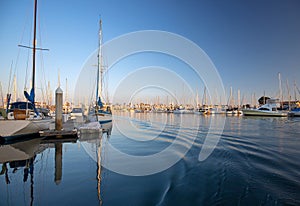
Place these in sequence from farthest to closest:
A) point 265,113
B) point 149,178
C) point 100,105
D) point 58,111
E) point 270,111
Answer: point 265,113
point 270,111
point 100,105
point 58,111
point 149,178

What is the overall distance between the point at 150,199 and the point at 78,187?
2561 millimetres

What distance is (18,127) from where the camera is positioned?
15195 mm

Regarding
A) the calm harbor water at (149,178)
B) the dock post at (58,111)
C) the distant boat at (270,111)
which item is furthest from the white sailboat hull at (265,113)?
the dock post at (58,111)

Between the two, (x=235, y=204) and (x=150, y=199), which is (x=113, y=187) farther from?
(x=235, y=204)

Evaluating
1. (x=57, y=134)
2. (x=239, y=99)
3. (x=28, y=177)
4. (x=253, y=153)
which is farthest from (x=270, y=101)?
(x=28, y=177)

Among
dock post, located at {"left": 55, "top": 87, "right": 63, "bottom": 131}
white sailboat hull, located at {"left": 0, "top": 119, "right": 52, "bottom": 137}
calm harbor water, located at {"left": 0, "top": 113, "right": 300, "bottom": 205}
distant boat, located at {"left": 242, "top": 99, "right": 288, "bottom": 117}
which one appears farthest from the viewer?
distant boat, located at {"left": 242, "top": 99, "right": 288, "bottom": 117}

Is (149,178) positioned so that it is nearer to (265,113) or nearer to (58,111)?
(58,111)

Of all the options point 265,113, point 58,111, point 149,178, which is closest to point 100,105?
point 58,111

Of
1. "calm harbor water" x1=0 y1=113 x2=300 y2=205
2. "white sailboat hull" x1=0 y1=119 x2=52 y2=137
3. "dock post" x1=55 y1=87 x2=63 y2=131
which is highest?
"dock post" x1=55 y1=87 x2=63 y2=131

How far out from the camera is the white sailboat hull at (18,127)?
14.6 m

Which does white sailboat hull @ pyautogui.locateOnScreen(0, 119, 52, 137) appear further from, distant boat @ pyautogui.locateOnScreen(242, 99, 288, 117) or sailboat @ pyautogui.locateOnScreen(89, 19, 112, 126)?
distant boat @ pyautogui.locateOnScreen(242, 99, 288, 117)

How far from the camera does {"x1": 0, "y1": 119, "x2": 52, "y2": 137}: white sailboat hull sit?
48.0 ft

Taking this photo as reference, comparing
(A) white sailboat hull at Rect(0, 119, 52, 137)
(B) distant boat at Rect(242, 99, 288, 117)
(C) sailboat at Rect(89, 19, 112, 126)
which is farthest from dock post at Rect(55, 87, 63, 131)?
(B) distant boat at Rect(242, 99, 288, 117)

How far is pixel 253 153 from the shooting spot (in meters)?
10.9
